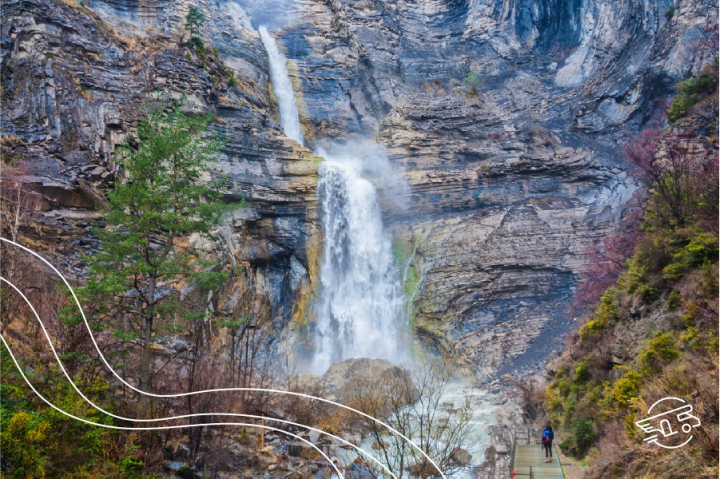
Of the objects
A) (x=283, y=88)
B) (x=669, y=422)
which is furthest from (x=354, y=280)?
(x=669, y=422)

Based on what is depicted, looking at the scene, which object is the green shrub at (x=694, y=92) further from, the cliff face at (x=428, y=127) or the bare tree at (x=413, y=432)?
the bare tree at (x=413, y=432)

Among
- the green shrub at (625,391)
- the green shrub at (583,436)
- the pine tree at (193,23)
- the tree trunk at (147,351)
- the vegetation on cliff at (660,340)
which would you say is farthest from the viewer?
the pine tree at (193,23)

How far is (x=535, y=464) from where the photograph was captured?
13695 millimetres

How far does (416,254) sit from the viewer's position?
113 ft

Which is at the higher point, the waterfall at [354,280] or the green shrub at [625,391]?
the waterfall at [354,280]

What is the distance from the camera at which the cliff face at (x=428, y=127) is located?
2708cm

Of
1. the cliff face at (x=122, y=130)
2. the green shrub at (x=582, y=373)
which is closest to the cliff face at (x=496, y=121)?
the cliff face at (x=122, y=130)

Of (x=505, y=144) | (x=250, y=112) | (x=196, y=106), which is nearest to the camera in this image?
(x=196, y=106)

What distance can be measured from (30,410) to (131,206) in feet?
17.2

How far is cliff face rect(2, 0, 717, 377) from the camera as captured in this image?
27.1 metres

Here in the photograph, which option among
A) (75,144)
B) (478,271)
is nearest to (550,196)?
(478,271)

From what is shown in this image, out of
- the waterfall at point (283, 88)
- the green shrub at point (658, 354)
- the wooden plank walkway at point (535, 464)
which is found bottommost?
the wooden plank walkway at point (535, 464)

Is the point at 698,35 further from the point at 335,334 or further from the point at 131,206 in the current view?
the point at 131,206

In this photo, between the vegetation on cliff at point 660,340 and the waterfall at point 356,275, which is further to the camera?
the waterfall at point 356,275
